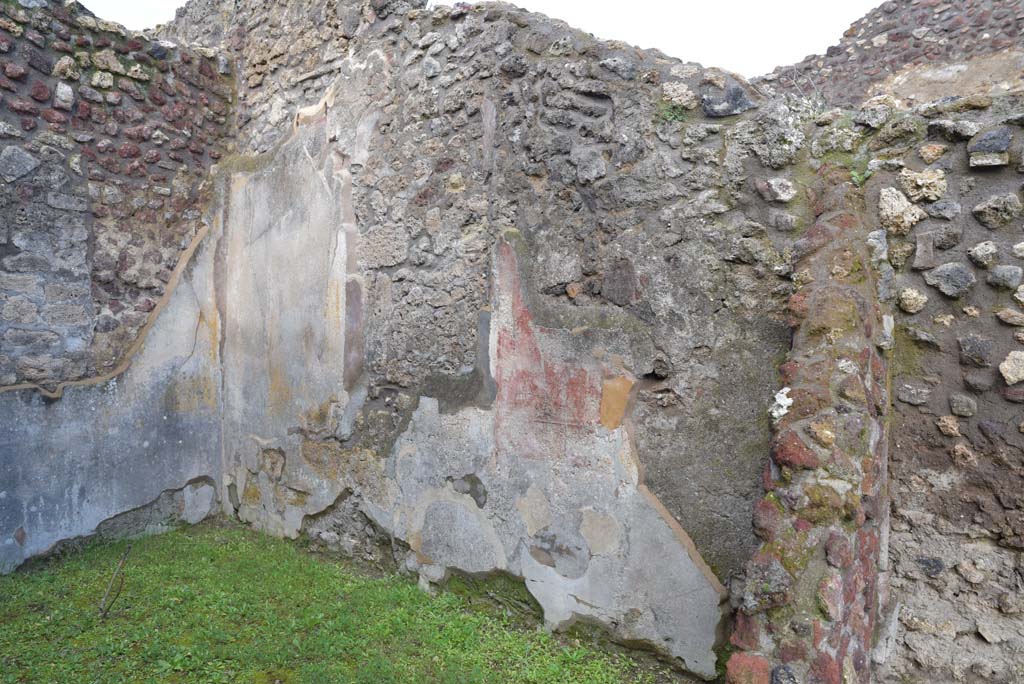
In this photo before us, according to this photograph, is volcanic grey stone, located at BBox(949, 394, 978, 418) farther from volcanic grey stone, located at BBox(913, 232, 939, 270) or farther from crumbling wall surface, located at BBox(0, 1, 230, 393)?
crumbling wall surface, located at BBox(0, 1, 230, 393)

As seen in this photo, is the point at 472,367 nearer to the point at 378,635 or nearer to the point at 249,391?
the point at 378,635

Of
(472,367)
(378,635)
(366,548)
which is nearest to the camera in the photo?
(378,635)

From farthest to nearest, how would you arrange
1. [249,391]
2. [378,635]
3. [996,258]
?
[249,391] < [378,635] < [996,258]

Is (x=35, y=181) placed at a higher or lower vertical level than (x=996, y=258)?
higher

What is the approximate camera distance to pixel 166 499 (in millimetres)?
4113

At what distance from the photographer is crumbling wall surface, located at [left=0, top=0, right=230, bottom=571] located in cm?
357

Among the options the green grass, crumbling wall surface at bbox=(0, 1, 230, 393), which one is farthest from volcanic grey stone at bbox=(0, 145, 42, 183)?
the green grass

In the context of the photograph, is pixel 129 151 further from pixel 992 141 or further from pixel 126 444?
pixel 992 141

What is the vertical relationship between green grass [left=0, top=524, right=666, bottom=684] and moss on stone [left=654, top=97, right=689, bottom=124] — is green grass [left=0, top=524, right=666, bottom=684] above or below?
below

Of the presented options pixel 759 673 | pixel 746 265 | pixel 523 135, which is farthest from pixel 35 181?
pixel 759 673

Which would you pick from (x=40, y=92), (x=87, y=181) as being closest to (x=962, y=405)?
(x=87, y=181)

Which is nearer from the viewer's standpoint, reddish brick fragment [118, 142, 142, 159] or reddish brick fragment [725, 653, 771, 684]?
reddish brick fragment [725, 653, 771, 684]

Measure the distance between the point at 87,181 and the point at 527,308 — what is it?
102 inches

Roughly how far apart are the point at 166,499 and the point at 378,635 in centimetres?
195
